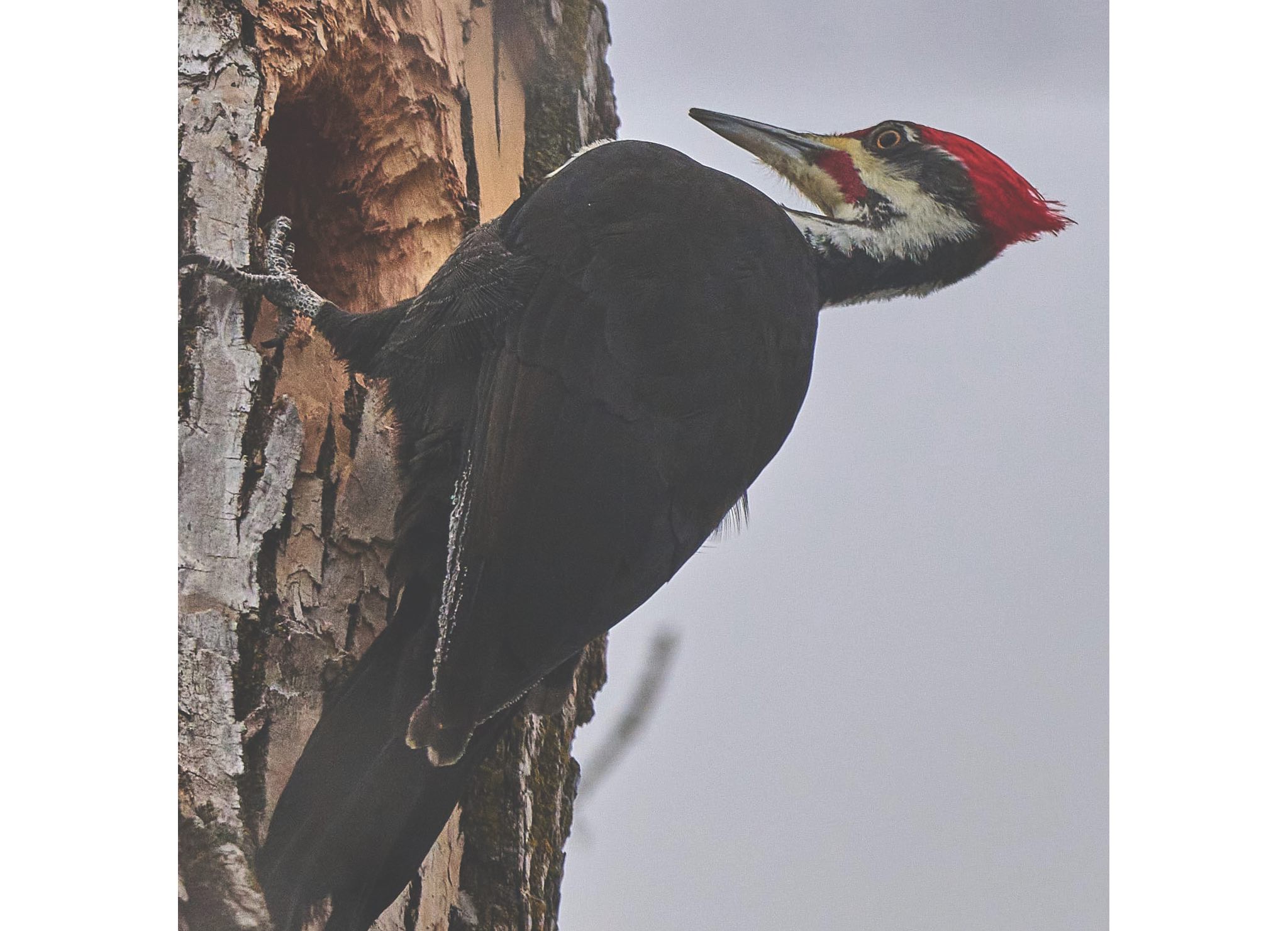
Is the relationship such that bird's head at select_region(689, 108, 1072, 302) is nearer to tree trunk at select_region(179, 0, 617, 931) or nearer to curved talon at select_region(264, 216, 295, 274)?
tree trunk at select_region(179, 0, 617, 931)

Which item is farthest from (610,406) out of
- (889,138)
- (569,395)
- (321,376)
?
(889,138)

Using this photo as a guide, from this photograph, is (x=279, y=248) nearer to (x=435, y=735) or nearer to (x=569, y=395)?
(x=569, y=395)

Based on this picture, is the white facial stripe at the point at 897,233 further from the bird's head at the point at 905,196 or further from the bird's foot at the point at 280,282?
the bird's foot at the point at 280,282

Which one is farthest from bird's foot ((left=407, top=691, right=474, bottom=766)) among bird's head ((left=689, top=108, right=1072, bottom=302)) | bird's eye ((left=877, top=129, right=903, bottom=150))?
bird's eye ((left=877, top=129, right=903, bottom=150))

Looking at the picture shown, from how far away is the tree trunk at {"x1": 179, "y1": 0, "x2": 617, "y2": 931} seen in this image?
1.90 metres

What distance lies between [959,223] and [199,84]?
0.89 meters

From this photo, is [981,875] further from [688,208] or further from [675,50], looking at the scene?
[675,50]

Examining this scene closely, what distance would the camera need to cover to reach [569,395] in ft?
5.91

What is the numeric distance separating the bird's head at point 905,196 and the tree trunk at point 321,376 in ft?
0.77

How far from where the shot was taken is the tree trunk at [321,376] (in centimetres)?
190

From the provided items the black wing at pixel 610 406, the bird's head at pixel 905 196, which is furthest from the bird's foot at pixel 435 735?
the bird's head at pixel 905 196

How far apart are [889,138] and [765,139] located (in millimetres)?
142

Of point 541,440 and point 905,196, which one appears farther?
point 905,196
